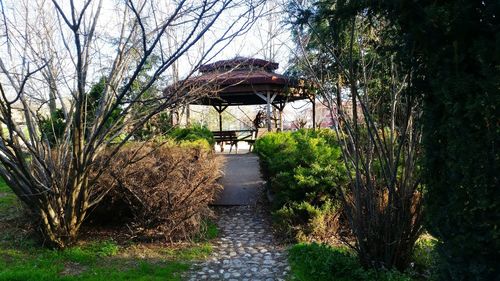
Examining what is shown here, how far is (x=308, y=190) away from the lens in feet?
22.6

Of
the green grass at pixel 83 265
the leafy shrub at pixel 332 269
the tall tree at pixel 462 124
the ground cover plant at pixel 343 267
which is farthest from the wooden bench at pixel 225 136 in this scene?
the tall tree at pixel 462 124

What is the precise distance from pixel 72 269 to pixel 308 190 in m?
3.64

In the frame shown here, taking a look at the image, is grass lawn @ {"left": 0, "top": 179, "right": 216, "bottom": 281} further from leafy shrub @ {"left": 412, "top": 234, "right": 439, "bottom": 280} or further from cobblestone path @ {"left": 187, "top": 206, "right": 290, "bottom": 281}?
leafy shrub @ {"left": 412, "top": 234, "right": 439, "bottom": 280}

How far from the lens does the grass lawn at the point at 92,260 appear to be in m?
4.85

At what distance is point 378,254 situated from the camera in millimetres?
4668

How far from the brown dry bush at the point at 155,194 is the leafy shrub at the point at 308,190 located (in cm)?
135

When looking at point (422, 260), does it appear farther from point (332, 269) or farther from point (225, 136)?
point (225, 136)

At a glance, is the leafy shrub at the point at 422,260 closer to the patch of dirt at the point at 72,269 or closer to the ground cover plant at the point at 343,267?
the ground cover plant at the point at 343,267

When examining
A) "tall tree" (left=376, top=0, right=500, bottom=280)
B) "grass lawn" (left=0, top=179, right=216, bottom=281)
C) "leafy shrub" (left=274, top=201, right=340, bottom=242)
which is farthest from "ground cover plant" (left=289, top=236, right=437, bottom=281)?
"tall tree" (left=376, top=0, right=500, bottom=280)

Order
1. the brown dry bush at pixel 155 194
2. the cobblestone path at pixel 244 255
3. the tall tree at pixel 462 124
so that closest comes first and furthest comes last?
the tall tree at pixel 462 124 < the cobblestone path at pixel 244 255 < the brown dry bush at pixel 155 194

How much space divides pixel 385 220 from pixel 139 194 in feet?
11.7

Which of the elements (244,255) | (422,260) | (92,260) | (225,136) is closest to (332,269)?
(422,260)

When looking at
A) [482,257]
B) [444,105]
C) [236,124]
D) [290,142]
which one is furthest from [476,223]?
[236,124]

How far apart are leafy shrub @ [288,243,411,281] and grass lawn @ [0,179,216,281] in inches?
55.7
